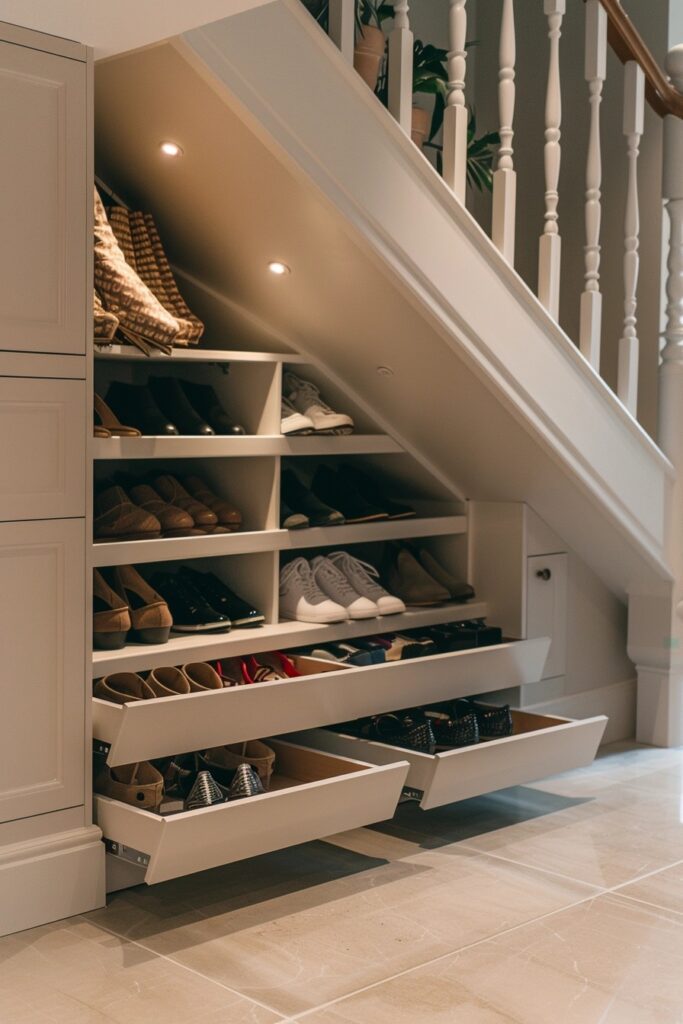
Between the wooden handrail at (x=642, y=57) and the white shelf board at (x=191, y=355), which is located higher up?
the wooden handrail at (x=642, y=57)

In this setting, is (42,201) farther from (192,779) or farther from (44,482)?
(192,779)

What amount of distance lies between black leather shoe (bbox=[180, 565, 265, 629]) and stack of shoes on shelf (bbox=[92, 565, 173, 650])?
0.17 m

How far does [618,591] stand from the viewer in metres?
3.66

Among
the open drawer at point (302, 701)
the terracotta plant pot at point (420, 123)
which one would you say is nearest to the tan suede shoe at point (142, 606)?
the open drawer at point (302, 701)

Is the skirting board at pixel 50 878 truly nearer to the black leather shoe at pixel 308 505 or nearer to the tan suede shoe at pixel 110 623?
the tan suede shoe at pixel 110 623

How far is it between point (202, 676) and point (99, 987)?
74cm

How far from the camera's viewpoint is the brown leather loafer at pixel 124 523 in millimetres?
2625

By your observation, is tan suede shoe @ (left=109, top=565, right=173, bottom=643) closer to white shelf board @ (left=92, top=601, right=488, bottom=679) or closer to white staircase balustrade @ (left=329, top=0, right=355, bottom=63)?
white shelf board @ (left=92, top=601, right=488, bottom=679)

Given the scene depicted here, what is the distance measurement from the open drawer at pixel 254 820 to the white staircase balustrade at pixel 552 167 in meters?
1.21

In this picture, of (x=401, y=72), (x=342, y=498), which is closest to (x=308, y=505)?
(x=342, y=498)

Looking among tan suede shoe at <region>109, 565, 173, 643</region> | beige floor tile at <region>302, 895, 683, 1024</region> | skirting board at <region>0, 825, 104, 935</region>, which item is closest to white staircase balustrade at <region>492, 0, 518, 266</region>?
tan suede shoe at <region>109, 565, 173, 643</region>

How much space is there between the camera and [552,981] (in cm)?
204

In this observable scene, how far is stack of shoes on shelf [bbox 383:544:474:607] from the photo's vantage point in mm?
3264

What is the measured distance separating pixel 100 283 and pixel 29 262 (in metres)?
0.29
